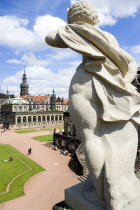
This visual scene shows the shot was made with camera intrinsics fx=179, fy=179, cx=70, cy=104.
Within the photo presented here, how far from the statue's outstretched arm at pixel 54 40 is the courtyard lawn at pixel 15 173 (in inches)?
625

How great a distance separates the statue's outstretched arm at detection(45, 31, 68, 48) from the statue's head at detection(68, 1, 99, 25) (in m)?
0.87

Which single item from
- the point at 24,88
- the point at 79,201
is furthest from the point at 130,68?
the point at 24,88

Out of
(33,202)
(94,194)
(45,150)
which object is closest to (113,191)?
(94,194)

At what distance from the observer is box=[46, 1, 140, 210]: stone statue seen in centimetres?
532

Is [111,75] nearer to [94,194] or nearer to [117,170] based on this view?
[117,170]

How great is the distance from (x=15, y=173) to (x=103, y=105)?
70.9 feet

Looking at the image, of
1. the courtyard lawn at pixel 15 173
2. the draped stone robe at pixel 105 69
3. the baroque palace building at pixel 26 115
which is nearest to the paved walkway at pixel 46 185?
the courtyard lawn at pixel 15 173

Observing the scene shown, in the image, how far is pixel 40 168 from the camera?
25406 millimetres

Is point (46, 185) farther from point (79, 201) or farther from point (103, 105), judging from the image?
point (103, 105)

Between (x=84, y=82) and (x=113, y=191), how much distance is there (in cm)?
334

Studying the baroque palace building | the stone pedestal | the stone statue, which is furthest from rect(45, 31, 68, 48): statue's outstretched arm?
the baroque palace building

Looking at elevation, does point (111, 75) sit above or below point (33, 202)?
above

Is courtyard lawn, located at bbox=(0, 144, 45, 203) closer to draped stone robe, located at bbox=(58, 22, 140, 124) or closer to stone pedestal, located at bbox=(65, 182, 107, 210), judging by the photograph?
stone pedestal, located at bbox=(65, 182, 107, 210)

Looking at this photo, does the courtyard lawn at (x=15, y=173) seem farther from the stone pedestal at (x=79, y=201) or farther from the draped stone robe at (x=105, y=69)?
the draped stone robe at (x=105, y=69)
